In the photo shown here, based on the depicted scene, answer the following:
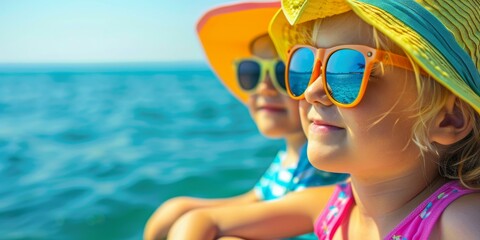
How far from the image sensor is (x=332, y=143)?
1481 mm

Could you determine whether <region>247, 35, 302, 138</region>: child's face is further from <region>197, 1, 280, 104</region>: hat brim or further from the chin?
the chin

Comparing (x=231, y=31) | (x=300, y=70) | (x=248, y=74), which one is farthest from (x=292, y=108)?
(x=300, y=70)

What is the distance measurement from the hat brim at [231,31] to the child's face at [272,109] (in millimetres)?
130

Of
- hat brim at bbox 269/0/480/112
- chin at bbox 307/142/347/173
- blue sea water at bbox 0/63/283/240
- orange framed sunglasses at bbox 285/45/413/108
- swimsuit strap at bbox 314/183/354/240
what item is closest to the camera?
hat brim at bbox 269/0/480/112

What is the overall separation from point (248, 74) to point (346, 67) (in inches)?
51.4

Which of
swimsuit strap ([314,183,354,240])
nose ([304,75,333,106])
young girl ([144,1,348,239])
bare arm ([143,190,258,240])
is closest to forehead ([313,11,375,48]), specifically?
nose ([304,75,333,106])

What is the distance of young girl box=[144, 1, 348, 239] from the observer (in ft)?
7.96

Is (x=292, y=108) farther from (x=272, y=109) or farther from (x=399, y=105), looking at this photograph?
→ (x=399, y=105)

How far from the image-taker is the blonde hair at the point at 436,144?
137 centimetres

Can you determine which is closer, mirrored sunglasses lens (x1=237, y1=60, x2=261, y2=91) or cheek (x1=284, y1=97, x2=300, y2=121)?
cheek (x1=284, y1=97, x2=300, y2=121)

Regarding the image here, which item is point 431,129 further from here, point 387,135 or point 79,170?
point 79,170

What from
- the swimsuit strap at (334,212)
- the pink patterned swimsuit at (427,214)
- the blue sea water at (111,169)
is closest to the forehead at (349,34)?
the pink patterned swimsuit at (427,214)

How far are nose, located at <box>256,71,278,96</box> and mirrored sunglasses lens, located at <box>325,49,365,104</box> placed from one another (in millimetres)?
1139

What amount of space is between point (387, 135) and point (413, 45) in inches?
10.8
